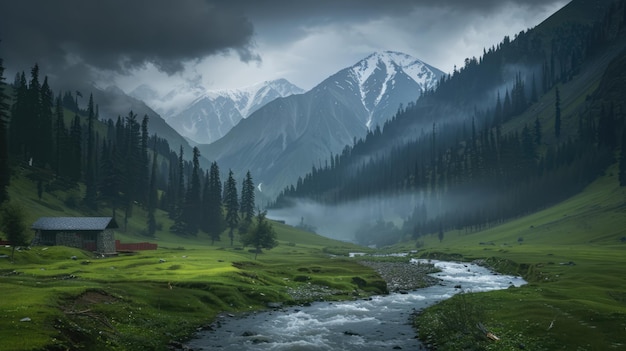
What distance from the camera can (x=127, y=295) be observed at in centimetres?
5159

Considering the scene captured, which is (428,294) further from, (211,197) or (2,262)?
(211,197)

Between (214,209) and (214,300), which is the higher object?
(214,209)

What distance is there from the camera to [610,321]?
1534 inches

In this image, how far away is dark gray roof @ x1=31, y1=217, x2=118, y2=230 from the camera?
104 metres

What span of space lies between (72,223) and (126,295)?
64909 millimetres

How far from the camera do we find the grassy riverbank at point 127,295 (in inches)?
1330

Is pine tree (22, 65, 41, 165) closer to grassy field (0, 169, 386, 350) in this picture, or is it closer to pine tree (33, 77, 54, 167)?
pine tree (33, 77, 54, 167)

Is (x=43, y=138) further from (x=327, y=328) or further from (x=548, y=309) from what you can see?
(x=548, y=309)

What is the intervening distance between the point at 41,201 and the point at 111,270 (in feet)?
265

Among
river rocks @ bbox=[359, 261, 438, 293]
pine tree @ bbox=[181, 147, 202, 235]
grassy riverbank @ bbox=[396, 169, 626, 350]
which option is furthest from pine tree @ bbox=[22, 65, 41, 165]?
grassy riverbank @ bbox=[396, 169, 626, 350]

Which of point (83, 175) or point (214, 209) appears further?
point (83, 175)

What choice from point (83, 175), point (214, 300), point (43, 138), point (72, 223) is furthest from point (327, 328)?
point (83, 175)

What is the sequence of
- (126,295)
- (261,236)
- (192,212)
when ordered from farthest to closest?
(192,212), (261,236), (126,295)

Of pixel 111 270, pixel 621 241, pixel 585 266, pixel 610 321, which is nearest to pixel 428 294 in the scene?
pixel 585 266
